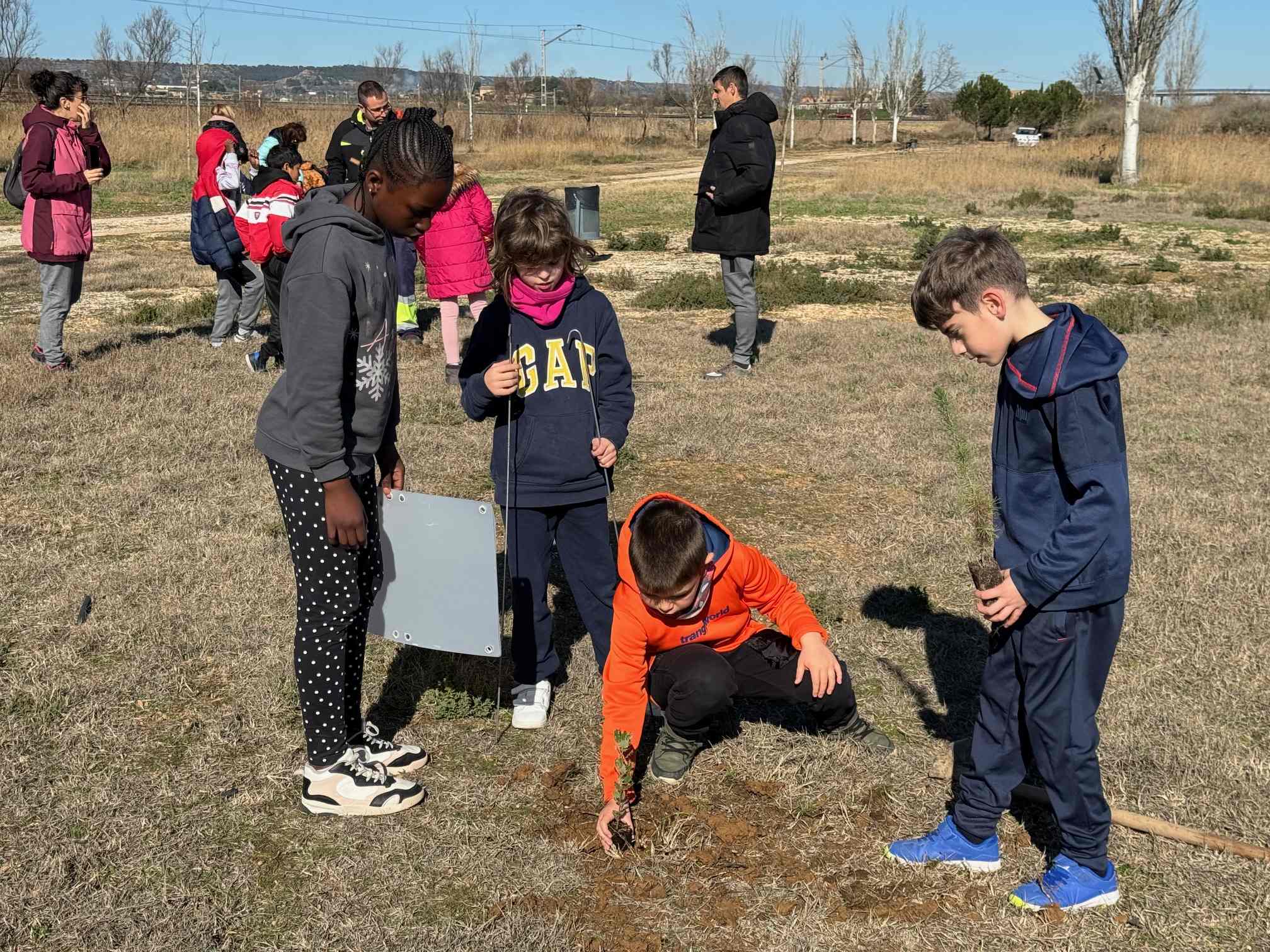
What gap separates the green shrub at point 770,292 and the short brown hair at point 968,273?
380 inches

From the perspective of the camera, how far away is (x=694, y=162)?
42.6 metres

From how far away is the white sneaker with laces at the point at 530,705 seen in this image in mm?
4066

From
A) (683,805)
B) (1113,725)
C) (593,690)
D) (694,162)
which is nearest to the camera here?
(683,805)

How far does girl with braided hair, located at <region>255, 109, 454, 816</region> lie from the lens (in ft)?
9.62

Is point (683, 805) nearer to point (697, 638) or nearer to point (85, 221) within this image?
point (697, 638)

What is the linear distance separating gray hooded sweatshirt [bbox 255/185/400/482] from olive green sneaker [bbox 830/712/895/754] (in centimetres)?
189

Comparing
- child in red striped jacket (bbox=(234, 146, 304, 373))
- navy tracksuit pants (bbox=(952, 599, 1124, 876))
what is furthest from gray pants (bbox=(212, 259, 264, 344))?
navy tracksuit pants (bbox=(952, 599, 1124, 876))

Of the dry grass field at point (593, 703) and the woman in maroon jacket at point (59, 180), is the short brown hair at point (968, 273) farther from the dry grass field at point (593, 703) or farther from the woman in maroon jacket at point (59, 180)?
the woman in maroon jacket at point (59, 180)

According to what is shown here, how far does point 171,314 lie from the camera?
37.5 ft

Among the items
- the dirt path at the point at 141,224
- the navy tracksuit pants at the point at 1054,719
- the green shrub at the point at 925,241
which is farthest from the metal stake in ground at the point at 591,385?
the dirt path at the point at 141,224

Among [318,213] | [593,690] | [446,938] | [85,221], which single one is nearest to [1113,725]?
[593,690]

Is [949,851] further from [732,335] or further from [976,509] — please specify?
[732,335]

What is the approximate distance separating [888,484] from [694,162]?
124 ft

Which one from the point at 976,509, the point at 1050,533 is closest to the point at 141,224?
the point at 976,509
